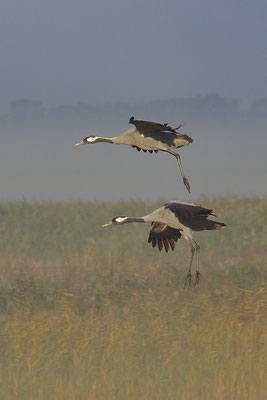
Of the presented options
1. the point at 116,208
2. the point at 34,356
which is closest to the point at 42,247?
the point at 116,208

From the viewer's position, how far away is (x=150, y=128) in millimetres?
3217

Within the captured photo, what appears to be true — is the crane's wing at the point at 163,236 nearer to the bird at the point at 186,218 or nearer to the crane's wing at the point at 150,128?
the bird at the point at 186,218

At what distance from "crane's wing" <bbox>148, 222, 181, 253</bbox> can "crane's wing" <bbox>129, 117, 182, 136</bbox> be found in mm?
788

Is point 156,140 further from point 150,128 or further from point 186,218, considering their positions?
point 186,218

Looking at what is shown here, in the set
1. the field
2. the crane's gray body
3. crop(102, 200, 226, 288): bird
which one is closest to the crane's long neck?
crop(102, 200, 226, 288): bird

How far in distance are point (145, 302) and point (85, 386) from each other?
8.97 ft

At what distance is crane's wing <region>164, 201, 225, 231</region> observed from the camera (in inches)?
127

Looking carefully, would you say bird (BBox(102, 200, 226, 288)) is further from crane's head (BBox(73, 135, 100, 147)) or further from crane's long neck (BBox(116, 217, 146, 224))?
crane's head (BBox(73, 135, 100, 147))

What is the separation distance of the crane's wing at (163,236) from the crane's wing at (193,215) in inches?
22.8

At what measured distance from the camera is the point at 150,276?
1289 cm

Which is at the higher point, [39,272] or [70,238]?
[70,238]

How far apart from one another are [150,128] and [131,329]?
8.20 meters

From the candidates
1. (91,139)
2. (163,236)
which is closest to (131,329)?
(163,236)

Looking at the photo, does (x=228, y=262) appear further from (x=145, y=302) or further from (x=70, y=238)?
(x=70, y=238)
